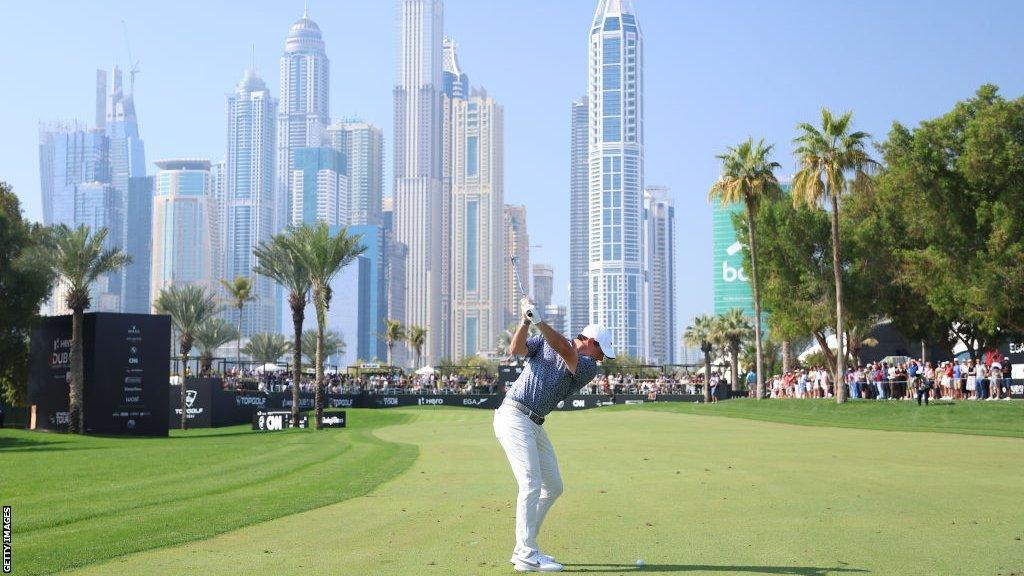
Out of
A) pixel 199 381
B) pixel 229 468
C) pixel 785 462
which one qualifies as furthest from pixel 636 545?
pixel 199 381

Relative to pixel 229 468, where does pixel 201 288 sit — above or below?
Answer: above

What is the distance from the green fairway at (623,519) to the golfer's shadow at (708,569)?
2 centimetres

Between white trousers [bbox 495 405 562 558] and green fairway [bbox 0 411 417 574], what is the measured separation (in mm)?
3808

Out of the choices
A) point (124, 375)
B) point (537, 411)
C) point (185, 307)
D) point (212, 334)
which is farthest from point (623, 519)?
point (212, 334)

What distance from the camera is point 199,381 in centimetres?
5362

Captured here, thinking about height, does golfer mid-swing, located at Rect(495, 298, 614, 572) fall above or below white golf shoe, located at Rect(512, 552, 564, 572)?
above

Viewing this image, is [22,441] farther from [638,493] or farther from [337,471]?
[638,493]

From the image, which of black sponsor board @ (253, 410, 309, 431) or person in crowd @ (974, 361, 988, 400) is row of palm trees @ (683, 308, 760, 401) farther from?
black sponsor board @ (253, 410, 309, 431)

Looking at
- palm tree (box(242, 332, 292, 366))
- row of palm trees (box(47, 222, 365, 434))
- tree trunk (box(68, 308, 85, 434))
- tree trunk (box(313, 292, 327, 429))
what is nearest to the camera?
tree trunk (box(68, 308, 85, 434))

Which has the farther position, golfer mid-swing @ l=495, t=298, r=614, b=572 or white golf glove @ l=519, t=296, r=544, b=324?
golfer mid-swing @ l=495, t=298, r=614, b=572

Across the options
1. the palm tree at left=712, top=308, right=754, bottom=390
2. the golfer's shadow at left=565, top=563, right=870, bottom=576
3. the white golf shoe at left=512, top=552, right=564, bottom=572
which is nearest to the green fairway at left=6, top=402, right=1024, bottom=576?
the golfer's shadow at left=565, top=563, right=870, bottom=576

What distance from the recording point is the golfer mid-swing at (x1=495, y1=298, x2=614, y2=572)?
900 centimetres

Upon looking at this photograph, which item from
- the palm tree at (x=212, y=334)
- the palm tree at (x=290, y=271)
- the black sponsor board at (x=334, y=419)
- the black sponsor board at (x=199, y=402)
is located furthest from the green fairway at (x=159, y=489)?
the palm tree at (x=212, y=334)

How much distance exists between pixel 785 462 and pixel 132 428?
1164 inches
